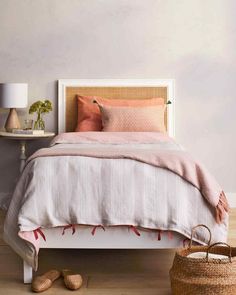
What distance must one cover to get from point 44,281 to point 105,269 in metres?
0.47

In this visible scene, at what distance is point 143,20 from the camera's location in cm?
541

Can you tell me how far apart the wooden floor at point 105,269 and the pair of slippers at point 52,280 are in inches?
1.2

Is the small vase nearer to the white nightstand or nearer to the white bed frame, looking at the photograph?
the white nightstand

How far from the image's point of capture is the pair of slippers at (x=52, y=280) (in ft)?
10.5

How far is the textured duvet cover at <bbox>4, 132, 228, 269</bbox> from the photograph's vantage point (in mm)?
3289

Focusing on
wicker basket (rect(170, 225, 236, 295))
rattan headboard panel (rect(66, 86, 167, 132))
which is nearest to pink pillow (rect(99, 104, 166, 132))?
rattan headboard panel (rect(66, 86, 167, 132))

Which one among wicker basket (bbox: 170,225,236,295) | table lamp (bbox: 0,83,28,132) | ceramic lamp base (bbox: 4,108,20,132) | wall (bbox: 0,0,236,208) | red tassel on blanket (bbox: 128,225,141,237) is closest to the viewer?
wicker basket (bbox: 170,225,236,295)

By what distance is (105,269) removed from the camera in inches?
141

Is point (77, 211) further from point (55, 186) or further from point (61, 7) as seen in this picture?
point (61, 7)

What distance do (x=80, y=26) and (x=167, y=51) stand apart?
791 millimetres

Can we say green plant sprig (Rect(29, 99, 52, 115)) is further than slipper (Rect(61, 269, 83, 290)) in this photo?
Yes

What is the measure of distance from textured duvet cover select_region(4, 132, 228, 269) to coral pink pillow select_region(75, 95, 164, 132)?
5.91 ft

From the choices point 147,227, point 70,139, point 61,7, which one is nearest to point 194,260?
point 147,227

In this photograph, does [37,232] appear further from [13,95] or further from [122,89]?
[122,89]
